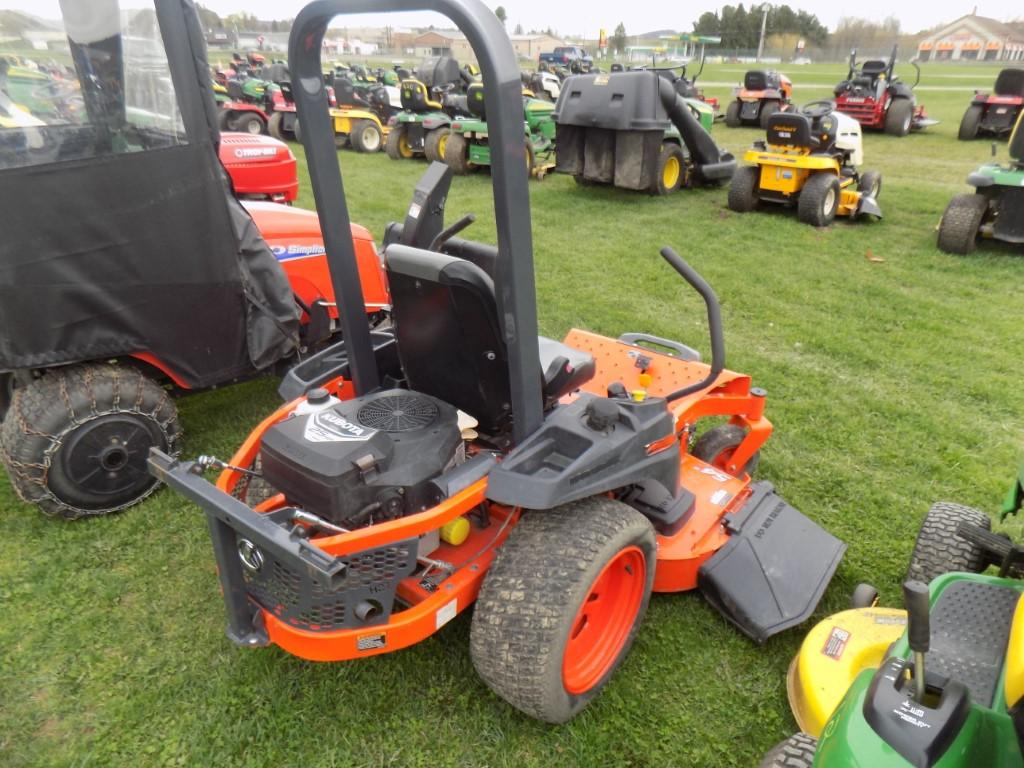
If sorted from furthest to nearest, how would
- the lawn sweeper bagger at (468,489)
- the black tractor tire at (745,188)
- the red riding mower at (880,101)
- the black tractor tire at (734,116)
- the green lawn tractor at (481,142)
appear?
the black tractor tire at (734,116) < the red riding mower at (880,101) < the green lawn tractor at (481,142) < the black tractor tire at (745,188) < the lawn sweeper bagger at (468,489)

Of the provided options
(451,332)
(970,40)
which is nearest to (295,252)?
(451,332)

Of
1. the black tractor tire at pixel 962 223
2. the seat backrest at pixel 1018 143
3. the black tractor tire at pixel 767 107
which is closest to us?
the seat backrest at pixel 1018 143

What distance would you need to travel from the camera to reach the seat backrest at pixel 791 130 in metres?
7.83

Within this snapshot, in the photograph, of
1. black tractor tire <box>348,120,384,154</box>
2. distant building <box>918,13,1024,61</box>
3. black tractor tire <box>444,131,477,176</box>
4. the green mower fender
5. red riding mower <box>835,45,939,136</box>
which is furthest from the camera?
distant building <box>918,13,1024,61</box>

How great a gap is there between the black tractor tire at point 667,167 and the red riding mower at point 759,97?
7.14m

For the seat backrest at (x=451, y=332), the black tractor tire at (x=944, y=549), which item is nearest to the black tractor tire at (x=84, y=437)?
the seat backrest at (x=451, y=332)

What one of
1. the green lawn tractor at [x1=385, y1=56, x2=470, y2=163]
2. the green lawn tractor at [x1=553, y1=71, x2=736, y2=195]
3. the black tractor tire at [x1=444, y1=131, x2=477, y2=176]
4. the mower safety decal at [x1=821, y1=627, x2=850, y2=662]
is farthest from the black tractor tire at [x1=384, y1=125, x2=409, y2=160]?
the mower safety decal at [x1=821, y1=627, x2=850, y2=662]

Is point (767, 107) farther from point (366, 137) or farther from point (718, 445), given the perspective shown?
point (718, 445)

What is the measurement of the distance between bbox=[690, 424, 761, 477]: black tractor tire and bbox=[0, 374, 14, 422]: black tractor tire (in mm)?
3165

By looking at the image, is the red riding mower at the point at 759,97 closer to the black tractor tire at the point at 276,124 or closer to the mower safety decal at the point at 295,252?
the black tractor tire at the point at 276,124

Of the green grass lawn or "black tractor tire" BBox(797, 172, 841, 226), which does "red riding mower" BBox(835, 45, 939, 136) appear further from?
the green grass lawn

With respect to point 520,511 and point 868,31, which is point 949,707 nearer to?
point 520,511

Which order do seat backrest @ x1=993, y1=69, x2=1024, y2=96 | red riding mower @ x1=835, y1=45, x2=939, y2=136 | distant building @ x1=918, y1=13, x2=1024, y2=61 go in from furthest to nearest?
distant building @ x1=918, y1=13, x2=1024, y2=61, red riding mower @ x1=835, y1=45, x2=939, y2=136, seat backrest @ x1=993, y1=69, x2=1024, y2=96

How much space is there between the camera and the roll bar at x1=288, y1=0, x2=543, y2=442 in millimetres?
1684
